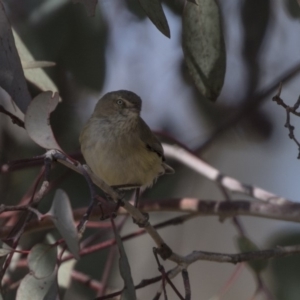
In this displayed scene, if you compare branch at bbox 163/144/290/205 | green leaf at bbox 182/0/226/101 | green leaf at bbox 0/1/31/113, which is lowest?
branch at bbox 163/144/290/205

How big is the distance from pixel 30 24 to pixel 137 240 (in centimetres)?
126

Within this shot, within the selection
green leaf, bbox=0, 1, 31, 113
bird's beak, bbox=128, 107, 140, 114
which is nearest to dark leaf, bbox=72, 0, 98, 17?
green leaf, bbox=0, 1, 31, 113

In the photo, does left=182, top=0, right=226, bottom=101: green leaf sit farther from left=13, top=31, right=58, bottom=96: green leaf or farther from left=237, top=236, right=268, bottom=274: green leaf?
left=237, top=236, right=268, bottom=274: green leaf

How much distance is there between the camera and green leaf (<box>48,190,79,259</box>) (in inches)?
46.8

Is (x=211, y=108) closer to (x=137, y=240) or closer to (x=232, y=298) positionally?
(x=137, y=240)

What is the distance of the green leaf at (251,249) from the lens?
218 cm

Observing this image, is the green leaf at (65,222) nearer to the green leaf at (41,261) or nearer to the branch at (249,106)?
the green leaf at (41,261)

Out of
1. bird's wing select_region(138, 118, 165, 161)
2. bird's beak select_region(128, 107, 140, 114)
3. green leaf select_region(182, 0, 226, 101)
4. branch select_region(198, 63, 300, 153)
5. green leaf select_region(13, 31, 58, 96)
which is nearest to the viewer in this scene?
green leaf select_region(182, 0, 226, 101)

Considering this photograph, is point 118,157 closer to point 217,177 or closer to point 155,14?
point 217,177

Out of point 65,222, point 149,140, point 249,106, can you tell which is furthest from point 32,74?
point 249,106

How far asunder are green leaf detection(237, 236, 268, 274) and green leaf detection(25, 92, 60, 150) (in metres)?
1.01

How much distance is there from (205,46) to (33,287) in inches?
31.7

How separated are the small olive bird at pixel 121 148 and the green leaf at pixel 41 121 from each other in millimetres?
835

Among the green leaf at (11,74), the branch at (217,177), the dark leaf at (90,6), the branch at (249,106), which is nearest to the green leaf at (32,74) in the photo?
the green leaf at (11,74)
